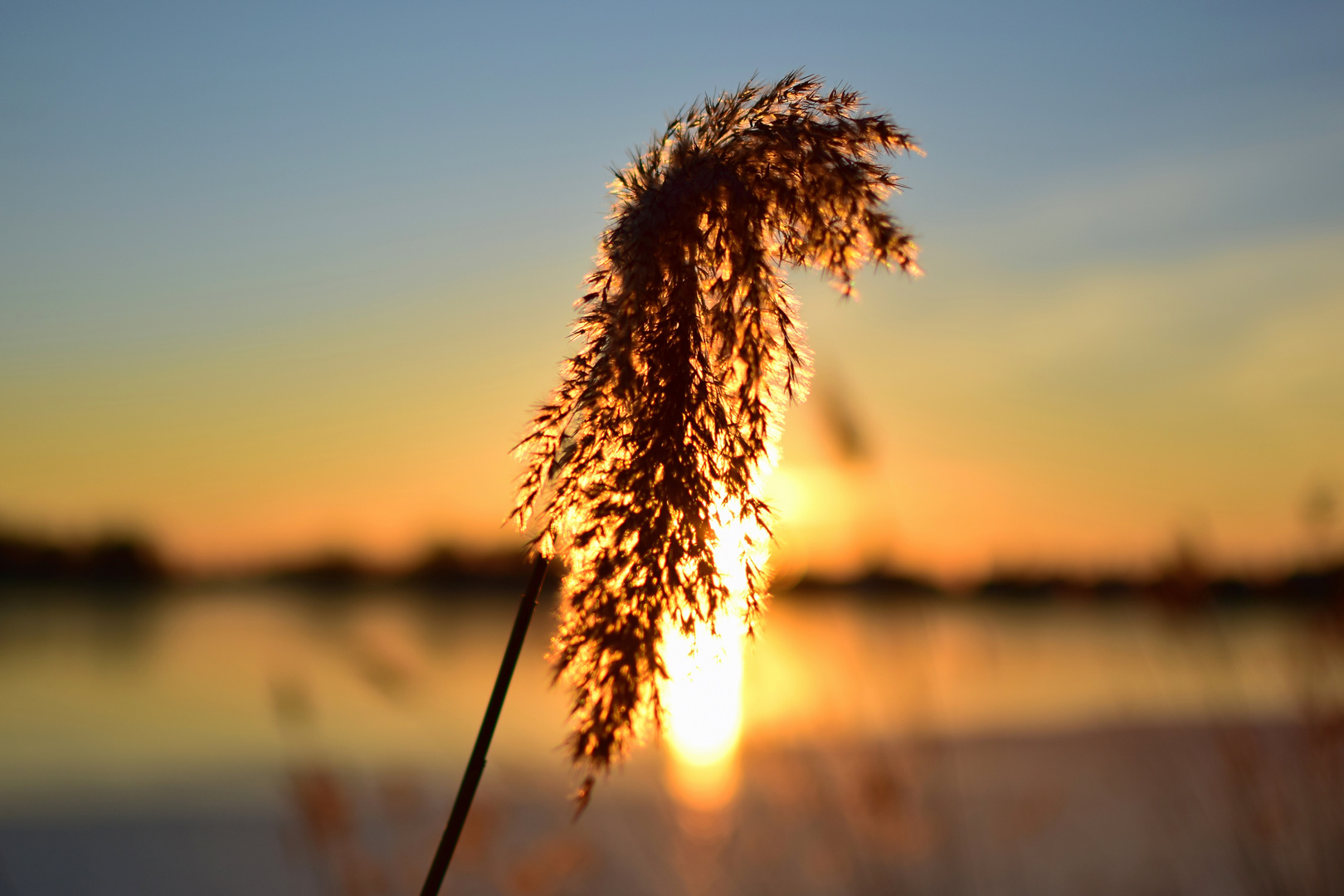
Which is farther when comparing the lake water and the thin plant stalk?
the lake water

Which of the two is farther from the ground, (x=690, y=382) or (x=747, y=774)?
(x=690, y=382)

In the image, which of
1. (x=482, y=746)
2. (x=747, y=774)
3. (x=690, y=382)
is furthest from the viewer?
(x=747, y=774)

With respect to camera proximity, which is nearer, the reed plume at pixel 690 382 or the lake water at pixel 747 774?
the reed plume at pixel 690 382

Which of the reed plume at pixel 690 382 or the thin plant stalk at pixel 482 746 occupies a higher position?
the reed plume at pixel 690 382

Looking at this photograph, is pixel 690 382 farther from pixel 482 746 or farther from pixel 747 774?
pixel 747 774

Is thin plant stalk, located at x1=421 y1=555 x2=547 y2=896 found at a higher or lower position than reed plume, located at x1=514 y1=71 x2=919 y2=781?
lower

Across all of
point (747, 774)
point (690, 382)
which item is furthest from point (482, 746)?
point (747, 774)
